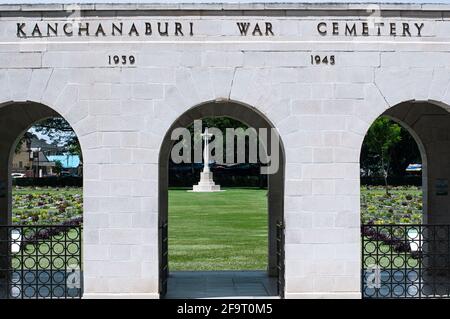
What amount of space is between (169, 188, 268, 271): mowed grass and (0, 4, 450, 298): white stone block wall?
17.5 feet

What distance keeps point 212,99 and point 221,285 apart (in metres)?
4.31

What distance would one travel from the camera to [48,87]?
36.2ft

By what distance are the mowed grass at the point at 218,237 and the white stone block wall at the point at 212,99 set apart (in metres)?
5.32

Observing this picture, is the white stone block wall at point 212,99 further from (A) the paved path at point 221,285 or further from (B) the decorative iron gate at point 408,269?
(A) the paved path at point 221,285

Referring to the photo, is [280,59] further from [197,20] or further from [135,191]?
[135,191]

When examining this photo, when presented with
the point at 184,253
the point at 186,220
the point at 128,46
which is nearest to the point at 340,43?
the point at 128,46

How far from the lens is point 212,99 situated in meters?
11.1

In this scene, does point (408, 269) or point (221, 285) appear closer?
point (408, 269)

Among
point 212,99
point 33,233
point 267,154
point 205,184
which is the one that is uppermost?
point 212,99

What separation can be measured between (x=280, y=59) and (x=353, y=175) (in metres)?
2.22

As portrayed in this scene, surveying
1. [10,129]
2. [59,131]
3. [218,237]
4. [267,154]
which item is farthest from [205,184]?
[10,129]

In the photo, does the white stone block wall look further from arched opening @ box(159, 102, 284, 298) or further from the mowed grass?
the mowed grass

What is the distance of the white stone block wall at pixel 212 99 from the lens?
11.0m

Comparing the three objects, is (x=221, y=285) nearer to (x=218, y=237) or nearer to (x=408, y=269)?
(x=408, y=269)
